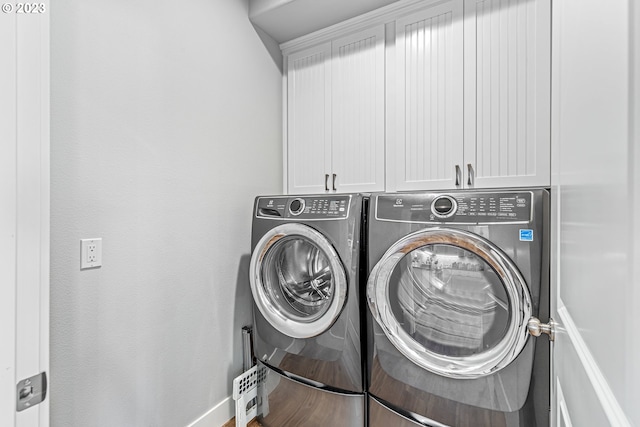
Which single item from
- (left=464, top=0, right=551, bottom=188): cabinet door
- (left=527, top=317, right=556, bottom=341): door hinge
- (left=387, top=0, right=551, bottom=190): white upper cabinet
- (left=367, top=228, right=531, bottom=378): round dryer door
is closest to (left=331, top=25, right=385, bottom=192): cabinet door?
(left=387, top=0, right=551, bottom=190): white upper cabinet

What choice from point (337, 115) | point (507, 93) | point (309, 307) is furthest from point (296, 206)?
point (507, 93)

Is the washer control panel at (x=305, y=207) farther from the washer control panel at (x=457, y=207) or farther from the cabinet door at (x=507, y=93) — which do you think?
the cabinet door at (x=507, y=93)

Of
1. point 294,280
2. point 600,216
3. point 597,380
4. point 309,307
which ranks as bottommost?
point 309,307

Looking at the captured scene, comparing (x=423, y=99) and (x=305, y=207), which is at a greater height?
(x=423, y=99)

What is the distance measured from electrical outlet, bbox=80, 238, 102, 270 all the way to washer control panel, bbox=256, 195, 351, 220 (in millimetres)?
730

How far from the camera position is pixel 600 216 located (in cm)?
38

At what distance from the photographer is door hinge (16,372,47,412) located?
71cm

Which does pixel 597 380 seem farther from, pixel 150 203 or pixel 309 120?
pixel 309 120

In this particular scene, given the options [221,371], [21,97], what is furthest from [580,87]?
[221,371]

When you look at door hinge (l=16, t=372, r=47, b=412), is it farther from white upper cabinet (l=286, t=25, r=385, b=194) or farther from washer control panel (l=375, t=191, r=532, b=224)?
white upper cabinet (l=286, t=25, r=385, b=194)

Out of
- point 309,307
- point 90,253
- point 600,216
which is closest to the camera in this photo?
point 600,216

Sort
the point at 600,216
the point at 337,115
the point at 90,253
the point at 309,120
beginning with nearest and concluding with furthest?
the point at 600,216, the point at 90,253, the point at 337,115, the point at 309,120

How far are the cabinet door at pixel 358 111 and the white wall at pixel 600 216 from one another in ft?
4.10

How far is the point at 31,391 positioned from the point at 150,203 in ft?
2.56
